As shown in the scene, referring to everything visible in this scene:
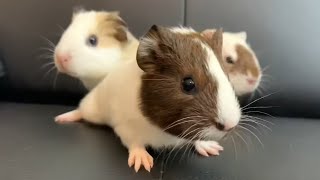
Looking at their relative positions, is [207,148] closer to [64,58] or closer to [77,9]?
[64,58]

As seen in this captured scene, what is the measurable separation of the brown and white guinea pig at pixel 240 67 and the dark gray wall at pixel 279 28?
0.16 metres

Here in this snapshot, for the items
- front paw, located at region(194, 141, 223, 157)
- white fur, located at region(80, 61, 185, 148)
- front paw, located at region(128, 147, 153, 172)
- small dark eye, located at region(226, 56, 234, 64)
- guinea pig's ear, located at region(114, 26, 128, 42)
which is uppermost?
guinea pig's ear, located at region(114, 26, 128, 42)

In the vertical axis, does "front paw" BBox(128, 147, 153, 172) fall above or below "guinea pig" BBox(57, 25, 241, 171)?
below

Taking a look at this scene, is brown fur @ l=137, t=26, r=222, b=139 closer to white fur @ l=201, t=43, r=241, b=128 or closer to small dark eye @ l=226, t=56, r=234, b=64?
white fur @ l=201, t=43, r=241, b=128

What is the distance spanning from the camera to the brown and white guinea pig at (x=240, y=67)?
5.09ft

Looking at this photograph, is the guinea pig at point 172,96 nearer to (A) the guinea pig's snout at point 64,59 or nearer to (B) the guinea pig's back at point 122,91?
(B) the guinea pig's back at point 122,91

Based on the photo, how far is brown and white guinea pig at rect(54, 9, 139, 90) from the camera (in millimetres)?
1498

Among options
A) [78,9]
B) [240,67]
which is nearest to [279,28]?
[240,67]

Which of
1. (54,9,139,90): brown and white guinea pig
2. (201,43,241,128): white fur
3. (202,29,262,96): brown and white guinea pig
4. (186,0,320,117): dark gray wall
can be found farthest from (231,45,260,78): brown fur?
(201,43,241,128): white fur

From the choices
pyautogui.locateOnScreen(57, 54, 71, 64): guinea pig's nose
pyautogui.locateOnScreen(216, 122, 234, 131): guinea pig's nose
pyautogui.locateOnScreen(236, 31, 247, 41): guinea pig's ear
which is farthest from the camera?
pyautogui.locateOnScreen(236, 31, 247, 41): guinea pig's ear

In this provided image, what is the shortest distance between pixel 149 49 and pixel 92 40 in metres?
0.41

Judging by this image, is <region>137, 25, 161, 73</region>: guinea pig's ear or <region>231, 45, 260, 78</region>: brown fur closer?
<region>137, 25, 161, 73</region>: guinea pig's ear

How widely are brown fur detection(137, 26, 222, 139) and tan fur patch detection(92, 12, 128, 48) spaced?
40 cm

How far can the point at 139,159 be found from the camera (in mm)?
1214
